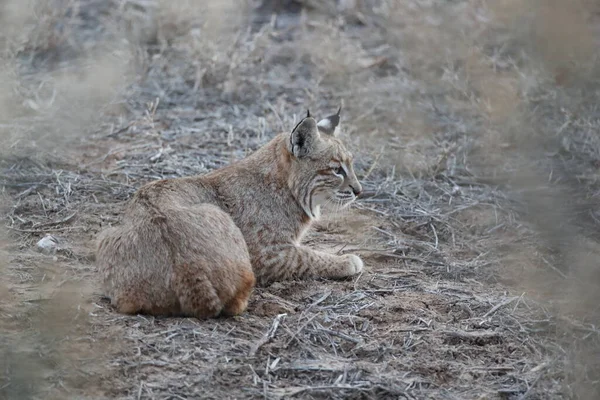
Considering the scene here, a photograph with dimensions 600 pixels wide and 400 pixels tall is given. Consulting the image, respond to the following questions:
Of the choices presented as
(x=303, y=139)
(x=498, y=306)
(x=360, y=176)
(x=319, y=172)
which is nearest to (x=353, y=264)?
(x=319, y=172)

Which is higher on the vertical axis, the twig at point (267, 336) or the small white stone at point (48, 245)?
the twig at point (267, 336)

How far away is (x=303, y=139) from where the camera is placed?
251 inches

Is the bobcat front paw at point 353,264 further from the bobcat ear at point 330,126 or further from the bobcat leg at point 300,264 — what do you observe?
the bobcat ear at point 330,126

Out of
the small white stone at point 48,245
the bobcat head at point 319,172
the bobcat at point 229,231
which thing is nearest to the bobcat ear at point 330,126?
the bobcat at point 229,231

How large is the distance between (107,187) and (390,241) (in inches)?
99.3

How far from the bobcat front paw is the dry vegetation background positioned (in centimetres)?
8

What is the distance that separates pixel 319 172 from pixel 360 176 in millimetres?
1889

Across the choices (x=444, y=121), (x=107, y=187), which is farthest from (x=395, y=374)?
(x=444, y=121)

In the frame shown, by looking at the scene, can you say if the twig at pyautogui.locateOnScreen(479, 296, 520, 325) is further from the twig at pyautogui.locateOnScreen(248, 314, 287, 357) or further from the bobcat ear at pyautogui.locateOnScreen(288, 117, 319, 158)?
the bobcat ear at pyautogui.locateOnScreen(288, 117, 319, 158)

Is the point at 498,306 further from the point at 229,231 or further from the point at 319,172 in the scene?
the point at 229,231

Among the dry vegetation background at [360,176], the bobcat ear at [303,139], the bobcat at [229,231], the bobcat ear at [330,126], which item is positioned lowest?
the dry vegetation background at [360,176]

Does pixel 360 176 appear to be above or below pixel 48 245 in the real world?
below

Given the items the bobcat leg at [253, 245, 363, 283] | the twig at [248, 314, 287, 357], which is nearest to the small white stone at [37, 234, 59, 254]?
the bobcat leg at [253, 245, 363, 283]

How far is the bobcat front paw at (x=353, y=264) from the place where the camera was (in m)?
6.43
